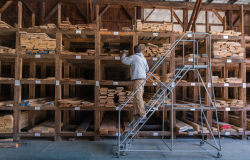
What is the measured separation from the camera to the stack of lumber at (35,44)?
228 inches

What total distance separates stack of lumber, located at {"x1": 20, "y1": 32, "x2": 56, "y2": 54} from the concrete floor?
11.0 ft

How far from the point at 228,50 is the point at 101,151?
6045 mm

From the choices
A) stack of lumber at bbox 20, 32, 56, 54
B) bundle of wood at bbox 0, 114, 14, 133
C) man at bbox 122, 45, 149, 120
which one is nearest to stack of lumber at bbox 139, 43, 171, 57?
man at bbox 122, 45, 149, 120

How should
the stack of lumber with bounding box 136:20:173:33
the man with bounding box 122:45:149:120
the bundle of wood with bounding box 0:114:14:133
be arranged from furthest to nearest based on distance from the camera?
the stack of lumber with bounding box 136:20:173:33 < the bundle of wood with bounding box 0:114:14:133 < the man with bounding box 122:45:149:120

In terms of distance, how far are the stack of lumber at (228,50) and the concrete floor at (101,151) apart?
3330mm

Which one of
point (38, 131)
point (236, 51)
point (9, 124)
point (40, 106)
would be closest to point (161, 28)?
point (236, 51)

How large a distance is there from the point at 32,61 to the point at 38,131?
297 centimetres

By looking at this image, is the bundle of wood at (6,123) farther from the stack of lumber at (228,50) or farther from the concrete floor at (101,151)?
the stack of lumber at (228,50)

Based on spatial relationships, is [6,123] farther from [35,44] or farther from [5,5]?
[5,5]

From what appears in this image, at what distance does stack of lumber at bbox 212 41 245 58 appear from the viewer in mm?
6043

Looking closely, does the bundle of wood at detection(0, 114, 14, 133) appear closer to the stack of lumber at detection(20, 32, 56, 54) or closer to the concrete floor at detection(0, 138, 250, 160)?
the concrete floor at detection(0, 138, 250, 160)

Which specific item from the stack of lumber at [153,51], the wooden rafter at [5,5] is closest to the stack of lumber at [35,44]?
the stack of lumber at [153,51]

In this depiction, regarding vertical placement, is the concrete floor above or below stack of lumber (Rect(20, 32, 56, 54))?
below

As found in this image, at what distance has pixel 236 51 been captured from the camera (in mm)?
6039
